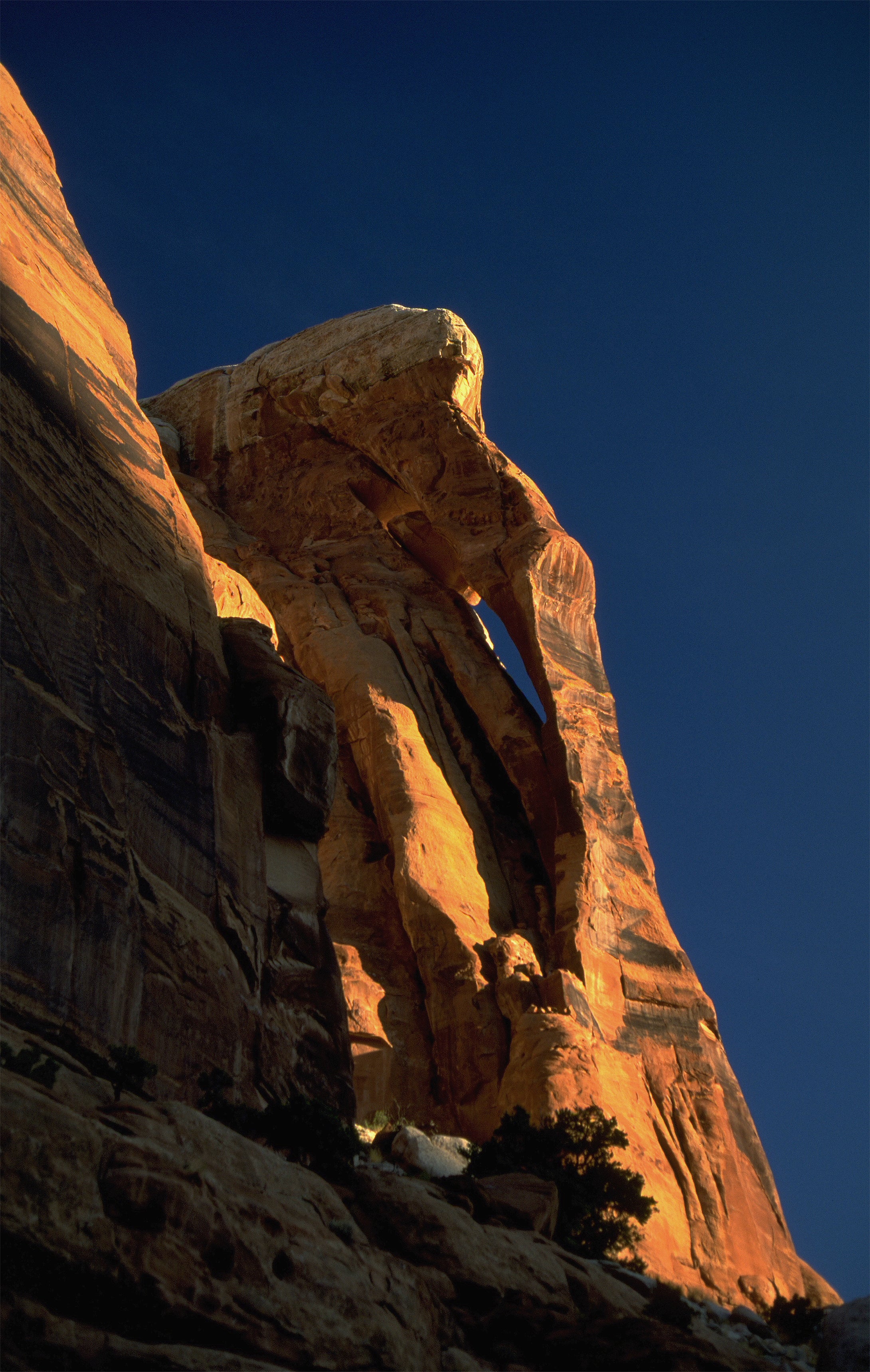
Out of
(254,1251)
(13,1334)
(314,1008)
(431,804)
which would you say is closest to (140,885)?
(314,1008)

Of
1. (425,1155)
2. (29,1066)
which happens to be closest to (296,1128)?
(29,1066)

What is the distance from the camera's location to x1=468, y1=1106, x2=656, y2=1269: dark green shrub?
19.3 m

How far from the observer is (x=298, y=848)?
75.5 ft

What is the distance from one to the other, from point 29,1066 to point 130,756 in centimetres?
746

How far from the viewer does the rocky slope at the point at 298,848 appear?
10844mm

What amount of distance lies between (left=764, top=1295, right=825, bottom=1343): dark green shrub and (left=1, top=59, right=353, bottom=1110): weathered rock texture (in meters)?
8.30

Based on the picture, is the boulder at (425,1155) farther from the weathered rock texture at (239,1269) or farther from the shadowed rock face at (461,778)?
the weathered rock texture at (239,1269)

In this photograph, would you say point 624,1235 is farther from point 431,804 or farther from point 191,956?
point 431,804

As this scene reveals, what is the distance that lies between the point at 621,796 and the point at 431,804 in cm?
540

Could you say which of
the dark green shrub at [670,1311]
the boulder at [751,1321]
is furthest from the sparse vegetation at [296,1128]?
the boulder at [751,1321]

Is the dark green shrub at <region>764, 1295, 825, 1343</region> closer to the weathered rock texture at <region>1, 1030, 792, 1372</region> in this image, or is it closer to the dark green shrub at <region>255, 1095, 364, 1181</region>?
the weathered rock texture at <region>1, 1030, 792, 1372</region>

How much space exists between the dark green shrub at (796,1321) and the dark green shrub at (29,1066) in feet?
46.9

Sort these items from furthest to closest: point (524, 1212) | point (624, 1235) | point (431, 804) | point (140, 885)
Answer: point (431, 804)
point (624, 1235)
point (140, 885)
point (524, 1212)

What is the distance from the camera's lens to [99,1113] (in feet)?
36.9
